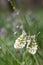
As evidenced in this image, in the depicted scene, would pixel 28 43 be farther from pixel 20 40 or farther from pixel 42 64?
pixel 42 64

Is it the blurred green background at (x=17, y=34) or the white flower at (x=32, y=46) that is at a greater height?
the blurred green background at (x=17, y=34)

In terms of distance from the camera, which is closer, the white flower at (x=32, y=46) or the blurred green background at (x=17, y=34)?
the white flower at (x=32, y=46)

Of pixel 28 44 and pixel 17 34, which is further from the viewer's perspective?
pixel 17 34

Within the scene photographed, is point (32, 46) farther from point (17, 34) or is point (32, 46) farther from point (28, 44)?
point (17, 34)

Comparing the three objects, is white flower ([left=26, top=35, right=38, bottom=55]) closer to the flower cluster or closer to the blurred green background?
the flower cluster

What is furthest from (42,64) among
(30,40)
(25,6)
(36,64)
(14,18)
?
(25,6)

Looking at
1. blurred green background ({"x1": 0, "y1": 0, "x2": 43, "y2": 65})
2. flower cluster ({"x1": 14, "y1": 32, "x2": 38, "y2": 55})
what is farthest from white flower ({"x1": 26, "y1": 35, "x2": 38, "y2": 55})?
blurred green background ({"x1": 0, "y1": 0, "x2": 43, "y2": 65})

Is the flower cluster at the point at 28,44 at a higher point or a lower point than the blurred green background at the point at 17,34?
lower

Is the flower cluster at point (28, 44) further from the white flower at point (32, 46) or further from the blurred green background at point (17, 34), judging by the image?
the blurred green background at point (17, 34)

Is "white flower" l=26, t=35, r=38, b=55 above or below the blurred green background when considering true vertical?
below

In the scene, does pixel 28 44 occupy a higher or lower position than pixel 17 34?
lower

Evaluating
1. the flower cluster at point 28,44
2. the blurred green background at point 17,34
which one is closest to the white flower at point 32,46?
the flower cluster at point 28,44

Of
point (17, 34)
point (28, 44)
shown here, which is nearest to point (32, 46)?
point (28, 44)
